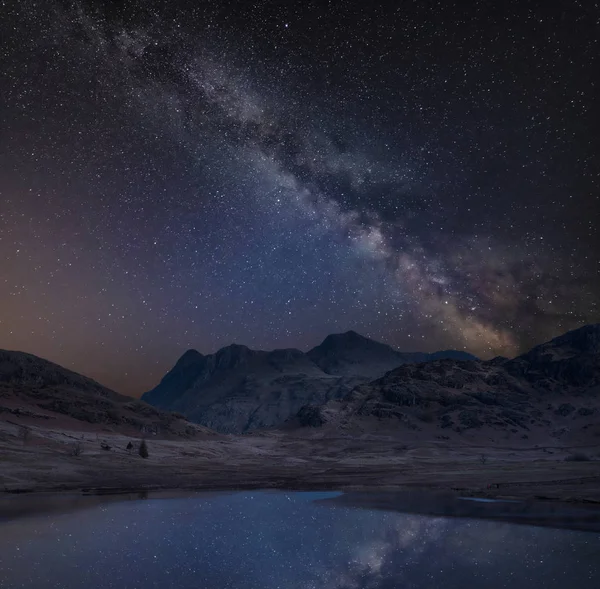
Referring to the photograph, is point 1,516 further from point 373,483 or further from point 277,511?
point 373,483

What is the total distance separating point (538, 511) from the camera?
1264 inches

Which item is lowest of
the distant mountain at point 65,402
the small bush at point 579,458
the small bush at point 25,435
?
the small bush at point 25,435

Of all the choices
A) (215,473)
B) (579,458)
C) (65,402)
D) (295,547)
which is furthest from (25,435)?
(579,458)

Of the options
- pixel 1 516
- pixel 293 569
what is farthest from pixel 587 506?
pixel 1 516

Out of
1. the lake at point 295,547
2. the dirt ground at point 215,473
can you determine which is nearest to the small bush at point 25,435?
the dirt ground at point 215,473

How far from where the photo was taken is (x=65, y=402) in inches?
5807

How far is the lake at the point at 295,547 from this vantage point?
17.0 m

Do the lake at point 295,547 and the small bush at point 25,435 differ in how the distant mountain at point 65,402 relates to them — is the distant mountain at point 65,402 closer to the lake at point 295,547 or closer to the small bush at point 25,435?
the small bush at point 25,435

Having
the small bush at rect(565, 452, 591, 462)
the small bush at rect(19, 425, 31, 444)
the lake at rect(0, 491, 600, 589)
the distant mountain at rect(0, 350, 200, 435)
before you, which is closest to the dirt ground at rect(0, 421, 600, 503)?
the small bush at rect(19, 425, 31, 444)

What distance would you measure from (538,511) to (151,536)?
24.7 m

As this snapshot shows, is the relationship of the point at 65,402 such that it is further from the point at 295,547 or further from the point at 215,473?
the point at 295,547

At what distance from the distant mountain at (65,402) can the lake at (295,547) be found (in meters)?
106

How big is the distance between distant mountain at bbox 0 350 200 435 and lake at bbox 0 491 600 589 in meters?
106

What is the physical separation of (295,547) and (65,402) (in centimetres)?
14537
